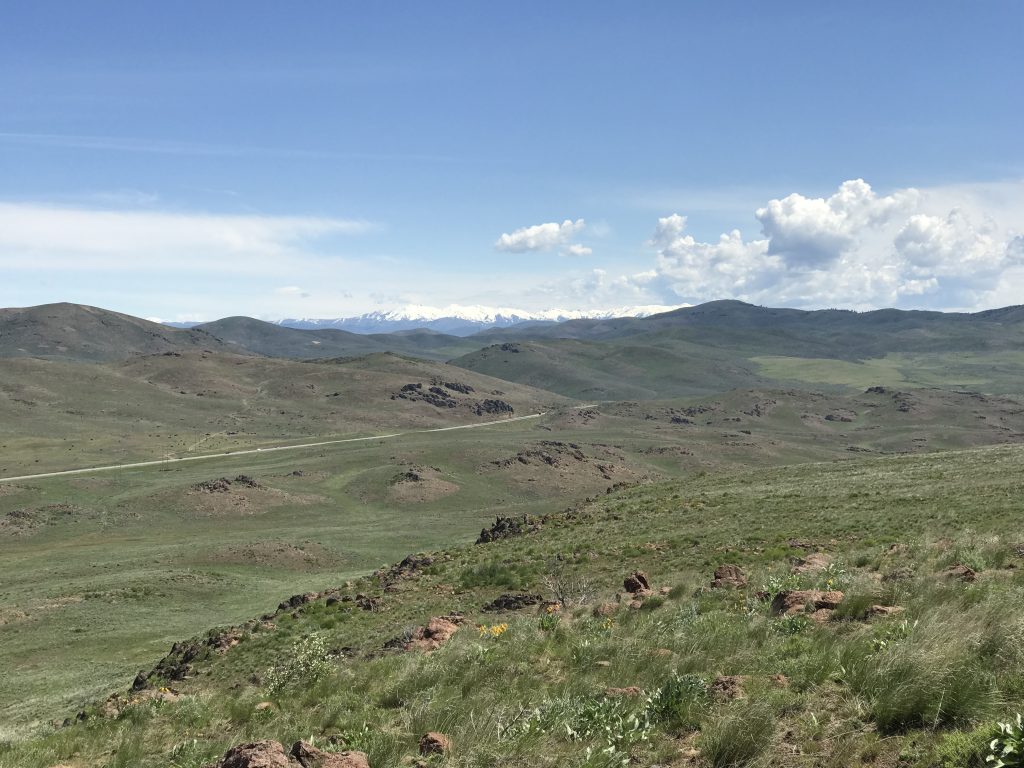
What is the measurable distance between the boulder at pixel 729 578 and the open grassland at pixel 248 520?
2012 centimetres

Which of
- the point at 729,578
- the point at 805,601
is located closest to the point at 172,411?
the point at 729,578

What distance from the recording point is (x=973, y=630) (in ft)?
33.8

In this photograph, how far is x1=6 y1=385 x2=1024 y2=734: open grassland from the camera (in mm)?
33000

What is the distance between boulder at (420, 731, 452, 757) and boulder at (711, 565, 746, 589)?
39.2ft

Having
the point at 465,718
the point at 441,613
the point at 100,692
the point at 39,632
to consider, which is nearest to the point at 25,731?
the point at 100,692

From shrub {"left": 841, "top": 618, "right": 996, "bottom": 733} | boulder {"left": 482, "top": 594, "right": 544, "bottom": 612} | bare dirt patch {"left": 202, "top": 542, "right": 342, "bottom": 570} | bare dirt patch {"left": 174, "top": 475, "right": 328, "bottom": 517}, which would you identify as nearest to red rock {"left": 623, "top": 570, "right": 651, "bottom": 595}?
boulder {"left": 482, "top": 594, "right": 544, "bottom": 612}

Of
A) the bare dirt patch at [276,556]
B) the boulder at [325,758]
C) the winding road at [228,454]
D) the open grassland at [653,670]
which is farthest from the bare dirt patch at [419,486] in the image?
the boulder at [325,758]

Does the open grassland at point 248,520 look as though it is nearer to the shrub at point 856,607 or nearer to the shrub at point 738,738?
the shrub at point 738,738

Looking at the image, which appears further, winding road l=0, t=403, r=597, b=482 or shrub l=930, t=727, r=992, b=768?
winding road l=0, t=403, r=597, b=482

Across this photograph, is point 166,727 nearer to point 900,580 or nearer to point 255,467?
point 900,580

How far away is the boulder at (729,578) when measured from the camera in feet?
65.1

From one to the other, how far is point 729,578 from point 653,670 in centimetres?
955

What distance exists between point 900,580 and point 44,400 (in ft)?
557

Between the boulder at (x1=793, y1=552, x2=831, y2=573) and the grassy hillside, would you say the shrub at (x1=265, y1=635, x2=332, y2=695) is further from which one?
the grassy hillside
